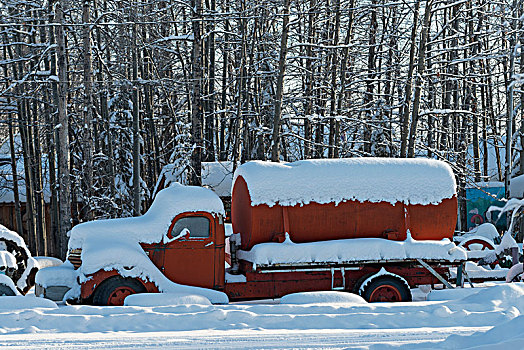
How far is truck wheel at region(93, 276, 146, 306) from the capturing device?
10.0 metres

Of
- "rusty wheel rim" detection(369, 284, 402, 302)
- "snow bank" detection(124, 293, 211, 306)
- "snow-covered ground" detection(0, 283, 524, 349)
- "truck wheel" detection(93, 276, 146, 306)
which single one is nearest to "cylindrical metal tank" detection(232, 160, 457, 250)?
"rusty wheel rim" detection(369, 284, 402, 302)

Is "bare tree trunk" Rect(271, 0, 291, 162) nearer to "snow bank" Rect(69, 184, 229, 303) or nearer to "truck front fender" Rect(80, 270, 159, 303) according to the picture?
"snow bank" Rect(69, 184, 229, 303)

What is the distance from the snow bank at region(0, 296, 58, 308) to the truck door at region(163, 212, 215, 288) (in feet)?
6.76

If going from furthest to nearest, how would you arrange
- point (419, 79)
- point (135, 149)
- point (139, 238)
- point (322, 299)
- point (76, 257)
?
point (135, 149) → point (419, 79) → point (76, 257) → point (139, 238) → point (322, 299)

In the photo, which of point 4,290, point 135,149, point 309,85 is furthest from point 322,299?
point 309,85

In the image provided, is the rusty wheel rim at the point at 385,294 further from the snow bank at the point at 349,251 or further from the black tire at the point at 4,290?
the black tire at the point at 4,290

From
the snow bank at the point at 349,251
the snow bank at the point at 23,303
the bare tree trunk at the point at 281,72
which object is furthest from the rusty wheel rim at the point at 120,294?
the bare tree trunk at the point at 281,72

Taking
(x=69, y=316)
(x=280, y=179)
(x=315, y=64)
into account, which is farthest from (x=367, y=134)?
(x=69, y=316)

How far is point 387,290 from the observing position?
11023 mm

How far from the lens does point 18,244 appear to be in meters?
12.2

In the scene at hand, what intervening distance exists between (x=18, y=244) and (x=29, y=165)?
1225cm

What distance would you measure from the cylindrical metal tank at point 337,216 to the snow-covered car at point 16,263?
4.54 meters

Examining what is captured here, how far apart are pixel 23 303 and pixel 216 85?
66.0ft

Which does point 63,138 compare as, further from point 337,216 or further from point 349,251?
point 349,251
